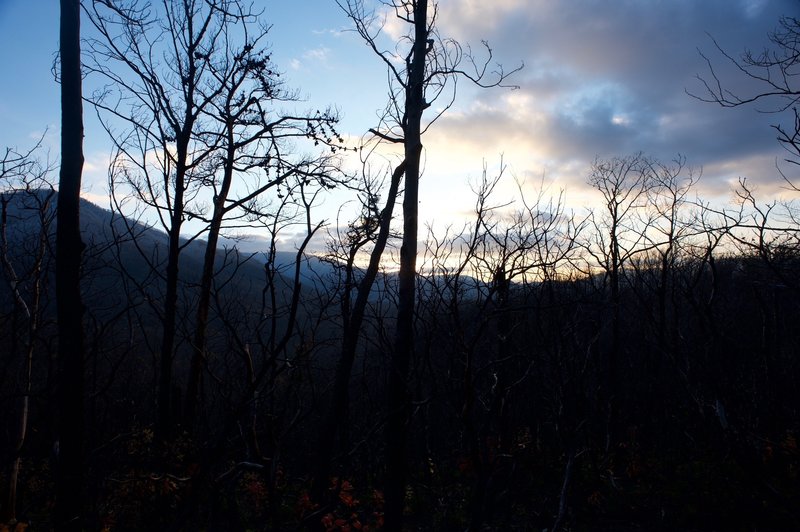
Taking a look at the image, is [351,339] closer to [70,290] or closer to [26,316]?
[70,290]

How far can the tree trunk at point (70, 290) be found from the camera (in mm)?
3889

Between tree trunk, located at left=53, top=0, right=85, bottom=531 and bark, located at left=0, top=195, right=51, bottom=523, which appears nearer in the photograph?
tree trunk, located at left=53, top=0, right=85, bottom=531

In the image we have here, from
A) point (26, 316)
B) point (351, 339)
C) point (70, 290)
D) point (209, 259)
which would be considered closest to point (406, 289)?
point (351, 339)

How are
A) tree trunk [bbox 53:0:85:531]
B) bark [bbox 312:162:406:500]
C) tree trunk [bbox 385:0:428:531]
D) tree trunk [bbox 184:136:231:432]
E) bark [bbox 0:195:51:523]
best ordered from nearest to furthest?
tree trunk [bbox 53:0:85:531] < tree trunk [bbox 385:0:428:531] < bark [bbox 312:162:406:500] < bark [bbox 0:195:51:523] < tree trunk [bbox 184:136:231:432]

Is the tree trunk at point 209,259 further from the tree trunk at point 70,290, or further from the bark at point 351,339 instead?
the tree trunk at point 70,290

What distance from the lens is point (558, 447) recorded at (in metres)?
10.9

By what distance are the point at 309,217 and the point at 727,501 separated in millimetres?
8908

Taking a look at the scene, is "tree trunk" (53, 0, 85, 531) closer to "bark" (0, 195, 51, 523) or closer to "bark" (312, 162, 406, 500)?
"bark" (312, 162, 406, 500)

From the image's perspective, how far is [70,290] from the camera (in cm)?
412

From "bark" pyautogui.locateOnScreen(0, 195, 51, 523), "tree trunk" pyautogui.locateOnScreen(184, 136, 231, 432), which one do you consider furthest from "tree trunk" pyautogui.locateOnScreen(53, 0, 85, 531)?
"tree trunk" pyautogui.locateOnScreen(184, 136, 231, 432)

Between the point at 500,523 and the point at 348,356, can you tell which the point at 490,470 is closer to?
the point at 348,356

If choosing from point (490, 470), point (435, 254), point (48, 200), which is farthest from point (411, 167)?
point (48, 200)

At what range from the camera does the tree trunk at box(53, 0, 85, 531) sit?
12.8ft

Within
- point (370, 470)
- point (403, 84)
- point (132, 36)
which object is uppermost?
point (132, 36)
